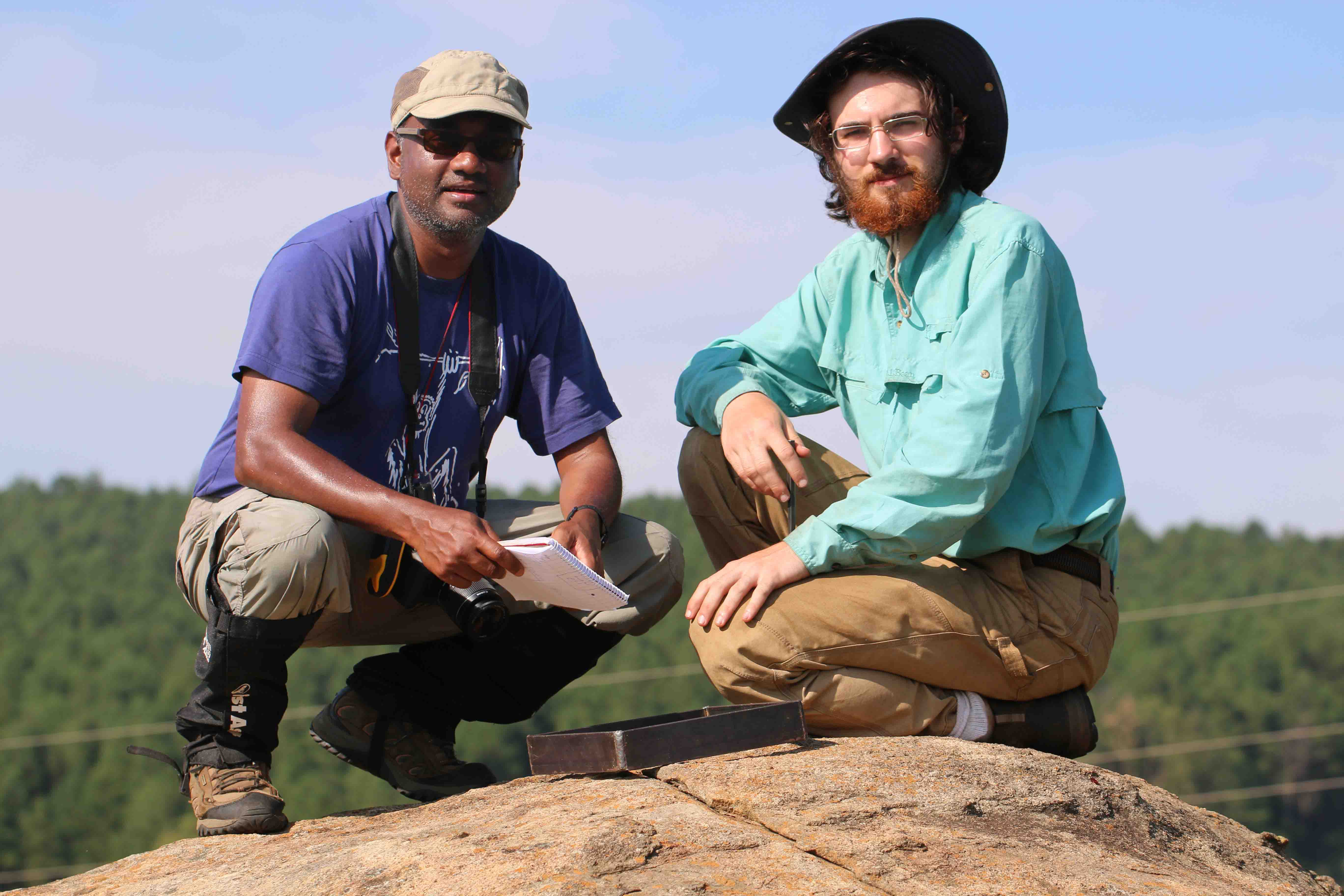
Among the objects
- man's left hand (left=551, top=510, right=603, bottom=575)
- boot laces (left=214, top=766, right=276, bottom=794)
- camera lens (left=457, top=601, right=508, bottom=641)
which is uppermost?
man's left hand (left=551, top=510, right=603, bottom=575)

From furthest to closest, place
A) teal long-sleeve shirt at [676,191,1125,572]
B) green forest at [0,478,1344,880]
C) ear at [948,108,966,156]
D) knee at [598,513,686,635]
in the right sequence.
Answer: green forest at [0,478,1344,880], knee at [598,513,686,635], ear at [948,108,966,156], teal long-sleeve shirt at [676,191,1125,572]

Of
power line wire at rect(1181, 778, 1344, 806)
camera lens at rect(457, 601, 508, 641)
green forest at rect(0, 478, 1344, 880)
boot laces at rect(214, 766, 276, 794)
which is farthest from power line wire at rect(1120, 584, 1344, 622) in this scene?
boot laces at rect(214, 766, 276, 794)

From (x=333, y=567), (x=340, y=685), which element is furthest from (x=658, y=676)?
(x=333, y=567)

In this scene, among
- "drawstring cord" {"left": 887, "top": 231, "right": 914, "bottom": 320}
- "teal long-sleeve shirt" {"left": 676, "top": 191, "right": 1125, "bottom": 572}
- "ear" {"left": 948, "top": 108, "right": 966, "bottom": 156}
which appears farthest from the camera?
"ear" {"left": 948, "top": 108, "right": 966, "bottom": 156}

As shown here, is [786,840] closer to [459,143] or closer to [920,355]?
[920,355]

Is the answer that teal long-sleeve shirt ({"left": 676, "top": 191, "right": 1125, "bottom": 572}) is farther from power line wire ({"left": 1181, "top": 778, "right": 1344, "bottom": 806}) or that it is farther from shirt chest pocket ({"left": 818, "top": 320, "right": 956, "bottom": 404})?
power line wire ({"left": 1181, "top": 778, "right": 1344, "bottom": 806})

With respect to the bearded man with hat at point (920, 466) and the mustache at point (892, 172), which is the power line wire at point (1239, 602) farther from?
the mustache at point (892, 172)

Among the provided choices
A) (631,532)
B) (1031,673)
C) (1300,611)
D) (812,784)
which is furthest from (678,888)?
(1300,611)

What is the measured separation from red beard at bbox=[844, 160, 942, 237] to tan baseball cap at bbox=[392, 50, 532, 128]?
97 cm

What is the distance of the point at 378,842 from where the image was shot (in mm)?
2713

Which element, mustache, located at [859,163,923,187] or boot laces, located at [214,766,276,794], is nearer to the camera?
boot laces, located at [214,766,276,794]

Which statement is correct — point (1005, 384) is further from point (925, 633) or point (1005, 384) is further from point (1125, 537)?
point (1125, 537)

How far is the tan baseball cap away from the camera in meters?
3.58

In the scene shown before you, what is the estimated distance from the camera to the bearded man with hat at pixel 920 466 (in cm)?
313
